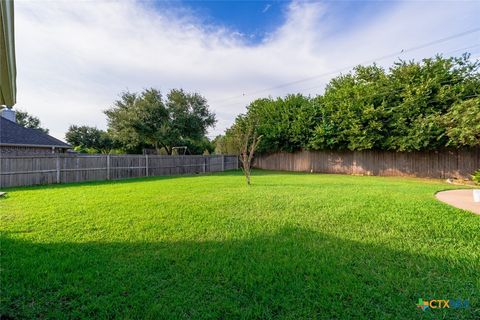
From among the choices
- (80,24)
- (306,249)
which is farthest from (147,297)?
(80,24)

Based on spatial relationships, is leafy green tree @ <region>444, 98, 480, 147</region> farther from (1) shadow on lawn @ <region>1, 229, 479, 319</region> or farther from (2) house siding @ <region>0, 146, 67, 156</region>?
(2) house siding @ <region>0, 146, 67, 156</region>

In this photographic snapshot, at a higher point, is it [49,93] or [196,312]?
[49,93]

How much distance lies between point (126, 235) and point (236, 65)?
34.5 feet

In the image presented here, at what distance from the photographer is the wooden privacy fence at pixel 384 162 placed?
1165 cm

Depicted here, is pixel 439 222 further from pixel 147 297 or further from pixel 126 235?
pixel 126 235

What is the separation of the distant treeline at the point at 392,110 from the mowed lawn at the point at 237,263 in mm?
8533

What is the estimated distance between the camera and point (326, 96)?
15.2m

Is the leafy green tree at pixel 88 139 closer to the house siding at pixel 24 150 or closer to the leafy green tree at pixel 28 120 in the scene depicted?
the leafy green tree at pixel 28 120

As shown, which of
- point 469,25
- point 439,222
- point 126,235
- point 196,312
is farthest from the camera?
point 469,25

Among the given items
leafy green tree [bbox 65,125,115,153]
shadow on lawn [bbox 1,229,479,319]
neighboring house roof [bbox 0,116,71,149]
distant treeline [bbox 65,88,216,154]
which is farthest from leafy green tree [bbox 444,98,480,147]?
leafy green tree [bbox 65,125,115,153]

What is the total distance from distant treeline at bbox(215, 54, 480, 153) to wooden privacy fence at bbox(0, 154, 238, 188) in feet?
13.6

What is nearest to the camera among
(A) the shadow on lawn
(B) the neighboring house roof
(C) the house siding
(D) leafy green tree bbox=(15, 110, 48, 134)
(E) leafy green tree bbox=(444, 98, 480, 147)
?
(A) the shadow on lawn

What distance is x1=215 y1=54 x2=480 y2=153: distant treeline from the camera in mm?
10789

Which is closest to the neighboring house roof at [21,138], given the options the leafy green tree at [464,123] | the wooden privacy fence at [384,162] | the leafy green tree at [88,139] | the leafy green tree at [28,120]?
the leafy green tree at [88,139]
